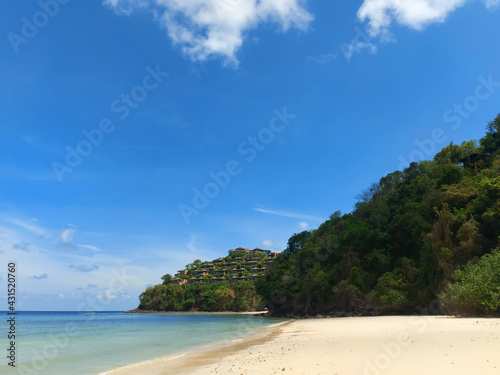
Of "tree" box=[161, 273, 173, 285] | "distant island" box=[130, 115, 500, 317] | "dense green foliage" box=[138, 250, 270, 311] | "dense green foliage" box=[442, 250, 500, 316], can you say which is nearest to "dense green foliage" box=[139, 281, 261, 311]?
"dense green foliage" box=[138, 250, 270, 311]

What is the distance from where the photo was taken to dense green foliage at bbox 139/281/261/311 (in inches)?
3989

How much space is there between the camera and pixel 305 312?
5362 centimetres

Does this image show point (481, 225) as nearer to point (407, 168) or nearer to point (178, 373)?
point (178, 373)

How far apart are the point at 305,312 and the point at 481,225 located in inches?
1245

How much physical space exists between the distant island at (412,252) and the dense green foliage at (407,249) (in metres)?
0.10

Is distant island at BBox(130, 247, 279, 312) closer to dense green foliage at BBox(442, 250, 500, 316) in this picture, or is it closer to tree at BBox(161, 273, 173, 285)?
tree at BBox(161, 273, 173, 285)

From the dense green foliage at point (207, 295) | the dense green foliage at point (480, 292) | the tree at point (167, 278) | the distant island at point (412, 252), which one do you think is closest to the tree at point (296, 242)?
the distant island at point (412, 252)

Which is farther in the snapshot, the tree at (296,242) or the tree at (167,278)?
the tree at (167,278)

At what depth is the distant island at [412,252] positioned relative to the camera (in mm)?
27734

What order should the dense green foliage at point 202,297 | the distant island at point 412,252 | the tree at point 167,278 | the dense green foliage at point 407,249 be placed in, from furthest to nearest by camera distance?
the tree at point 167,278 < the dense green foliage at point 202,297 < the dense green foliage at point 407,249 < the distant island at point 412,252

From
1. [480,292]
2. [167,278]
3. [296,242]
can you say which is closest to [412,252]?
[480,292]

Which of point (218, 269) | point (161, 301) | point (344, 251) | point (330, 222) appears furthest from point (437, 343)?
point (218, 269)

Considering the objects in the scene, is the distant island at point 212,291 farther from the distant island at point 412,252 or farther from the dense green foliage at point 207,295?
the distant island at point 412,252

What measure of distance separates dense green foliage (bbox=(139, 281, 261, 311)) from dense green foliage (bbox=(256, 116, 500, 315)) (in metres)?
36.3
